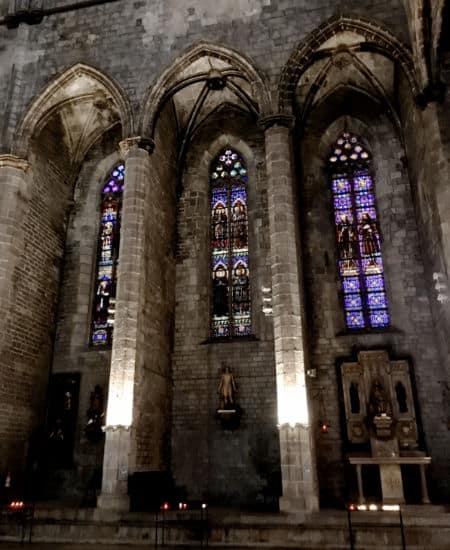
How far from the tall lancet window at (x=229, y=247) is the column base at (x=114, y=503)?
503cm

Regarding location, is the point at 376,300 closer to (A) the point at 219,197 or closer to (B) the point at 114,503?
(A) the point at 219,197

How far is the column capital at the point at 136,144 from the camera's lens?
40.1ft

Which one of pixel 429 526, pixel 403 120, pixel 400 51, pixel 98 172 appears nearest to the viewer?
pixel 429 526

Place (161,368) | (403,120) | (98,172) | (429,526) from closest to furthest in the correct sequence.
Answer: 1. (429,526)
2. (161,368)
3. (403,120)
4. (98,172)

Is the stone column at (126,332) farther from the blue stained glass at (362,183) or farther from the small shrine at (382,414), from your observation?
the blue stained glass at (362,183)

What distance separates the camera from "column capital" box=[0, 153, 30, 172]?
12625 millimetres

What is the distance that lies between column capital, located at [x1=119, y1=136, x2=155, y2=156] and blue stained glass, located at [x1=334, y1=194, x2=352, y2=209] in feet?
17.6

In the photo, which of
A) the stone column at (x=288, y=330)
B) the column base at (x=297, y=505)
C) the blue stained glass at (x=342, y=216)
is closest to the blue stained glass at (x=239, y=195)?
the blue stained glass at (x=342, y=216)

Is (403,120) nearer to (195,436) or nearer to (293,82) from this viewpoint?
(293,82)

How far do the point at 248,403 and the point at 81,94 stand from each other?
9.74 m

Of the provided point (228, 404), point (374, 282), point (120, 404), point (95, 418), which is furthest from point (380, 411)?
point (95, 418)

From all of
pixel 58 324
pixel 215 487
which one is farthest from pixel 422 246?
pixel 58 324

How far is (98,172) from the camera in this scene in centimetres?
1549

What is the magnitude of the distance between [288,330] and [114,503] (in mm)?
4759
